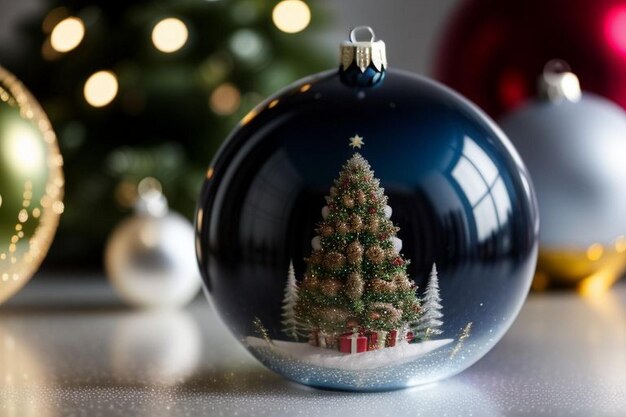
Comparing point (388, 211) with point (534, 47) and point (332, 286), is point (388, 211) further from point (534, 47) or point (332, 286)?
point (534, 47)

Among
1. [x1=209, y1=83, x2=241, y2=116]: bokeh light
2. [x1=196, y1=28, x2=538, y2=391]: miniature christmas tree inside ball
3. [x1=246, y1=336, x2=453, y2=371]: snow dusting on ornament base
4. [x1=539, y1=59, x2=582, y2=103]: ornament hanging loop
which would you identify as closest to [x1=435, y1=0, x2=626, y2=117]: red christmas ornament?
[x1=539, y1=59, x2=582, y2=103]: ornament hanging loop

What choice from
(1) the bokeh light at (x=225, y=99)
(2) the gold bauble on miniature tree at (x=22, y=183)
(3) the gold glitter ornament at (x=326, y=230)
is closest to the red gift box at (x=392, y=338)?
(3) the gold glitter ornament at (x=326, y=230)

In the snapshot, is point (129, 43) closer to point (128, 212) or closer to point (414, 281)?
point (128, 212)

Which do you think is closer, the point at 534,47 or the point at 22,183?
the point at 22,183

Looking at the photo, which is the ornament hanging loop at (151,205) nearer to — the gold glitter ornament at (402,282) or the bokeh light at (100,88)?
the bokeh light at (100,88)

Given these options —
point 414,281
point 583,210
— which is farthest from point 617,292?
point 414,281

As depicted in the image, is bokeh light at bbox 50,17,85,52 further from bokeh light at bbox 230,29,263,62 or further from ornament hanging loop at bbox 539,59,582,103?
ornament hanging loop at bbox 539,59,582,103

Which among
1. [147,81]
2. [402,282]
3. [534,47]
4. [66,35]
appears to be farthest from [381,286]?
[66,35]
